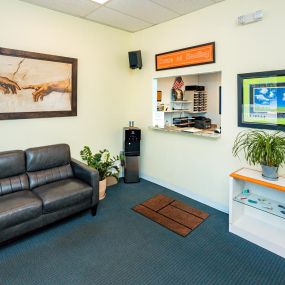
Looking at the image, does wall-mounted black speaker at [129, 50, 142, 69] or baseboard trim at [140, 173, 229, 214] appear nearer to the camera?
baseboard trim at [140, 173, 229, 214]

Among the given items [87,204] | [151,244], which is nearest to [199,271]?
[151,244]

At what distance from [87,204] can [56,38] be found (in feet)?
7.81

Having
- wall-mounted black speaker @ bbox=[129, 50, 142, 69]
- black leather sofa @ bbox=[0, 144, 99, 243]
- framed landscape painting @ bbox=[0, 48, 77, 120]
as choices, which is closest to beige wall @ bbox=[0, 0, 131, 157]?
framed landscape painting @ bbox=[0, 48, 77, 120]

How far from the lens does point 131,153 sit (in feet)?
13.2

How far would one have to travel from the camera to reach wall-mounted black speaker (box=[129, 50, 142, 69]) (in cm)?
386

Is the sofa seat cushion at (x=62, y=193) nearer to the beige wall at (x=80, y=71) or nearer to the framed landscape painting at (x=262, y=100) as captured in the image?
the beige wall at (x=80, y=71)

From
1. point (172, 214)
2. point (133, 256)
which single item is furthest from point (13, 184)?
point (172, 214)

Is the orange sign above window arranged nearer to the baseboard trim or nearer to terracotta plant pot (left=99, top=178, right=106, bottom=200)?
the baseboard trim

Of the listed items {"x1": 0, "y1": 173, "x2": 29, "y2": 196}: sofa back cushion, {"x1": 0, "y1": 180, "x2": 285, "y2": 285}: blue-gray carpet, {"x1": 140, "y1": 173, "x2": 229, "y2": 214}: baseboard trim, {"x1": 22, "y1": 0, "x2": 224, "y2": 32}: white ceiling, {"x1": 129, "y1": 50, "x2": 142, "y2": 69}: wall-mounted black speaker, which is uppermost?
{"x1": 22, "y1": 0, "x2": 224, "y2": 32}: white ceiling

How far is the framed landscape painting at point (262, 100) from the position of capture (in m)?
2.39

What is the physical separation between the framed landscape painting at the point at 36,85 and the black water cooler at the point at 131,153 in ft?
3.35

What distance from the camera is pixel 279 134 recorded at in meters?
2.45

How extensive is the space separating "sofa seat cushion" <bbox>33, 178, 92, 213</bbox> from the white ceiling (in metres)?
2.37

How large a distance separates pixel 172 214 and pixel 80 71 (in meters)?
2.56
